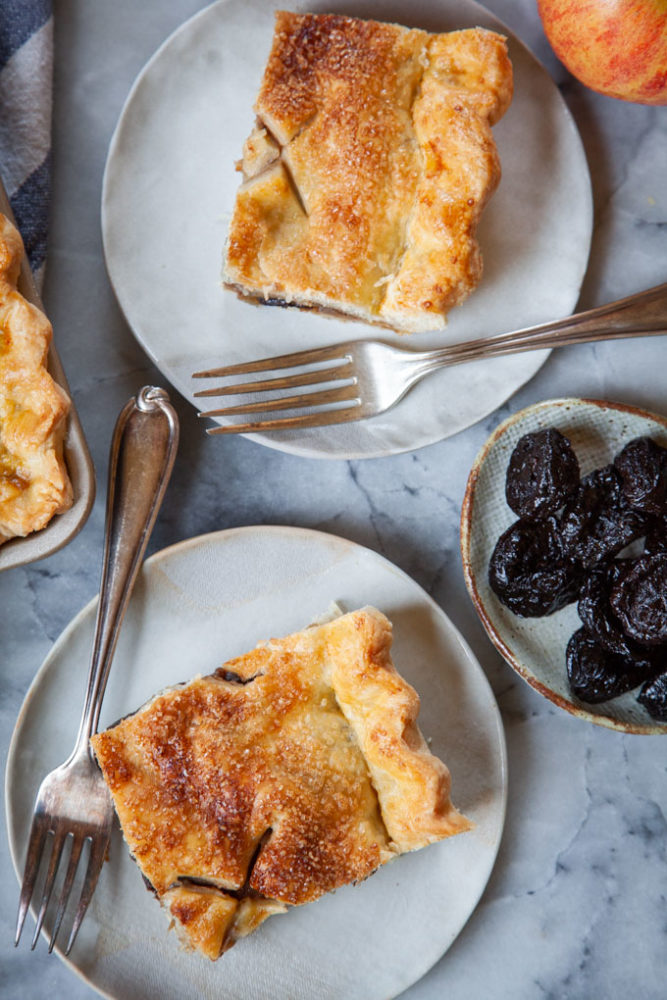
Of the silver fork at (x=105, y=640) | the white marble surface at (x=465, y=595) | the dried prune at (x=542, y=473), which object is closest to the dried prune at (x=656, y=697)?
the white marble surface at (x=465, y=595)

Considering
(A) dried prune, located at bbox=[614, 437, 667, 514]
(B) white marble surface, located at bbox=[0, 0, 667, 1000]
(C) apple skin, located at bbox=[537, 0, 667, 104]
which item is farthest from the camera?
(B) white marble surface, located at bbox=[0, 0, 667, 1000]

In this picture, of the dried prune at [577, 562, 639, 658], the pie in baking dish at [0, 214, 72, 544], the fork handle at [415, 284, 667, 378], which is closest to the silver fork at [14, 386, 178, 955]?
the pie in baking dish at [0, 214, 72, 544]

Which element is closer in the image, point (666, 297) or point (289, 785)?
point (289, 785)

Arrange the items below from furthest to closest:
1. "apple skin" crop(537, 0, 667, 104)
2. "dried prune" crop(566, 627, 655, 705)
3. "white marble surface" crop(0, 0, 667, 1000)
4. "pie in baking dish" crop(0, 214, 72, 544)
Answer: "white marble surface" crop(0, 0, 667, 1000) → "dried prune" crop(566, 627, 655, 705) → "apple skin" crop(537, 0, 667, 104) → "pie in baking dish" crop(0, 214, 72, 544)

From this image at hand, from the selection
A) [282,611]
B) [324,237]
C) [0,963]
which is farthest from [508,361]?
[0,963]

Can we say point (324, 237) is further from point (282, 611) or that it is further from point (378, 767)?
point (378, 767)

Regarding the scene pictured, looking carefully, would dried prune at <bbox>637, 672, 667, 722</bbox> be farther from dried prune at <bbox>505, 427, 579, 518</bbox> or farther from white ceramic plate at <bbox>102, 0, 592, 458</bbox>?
white ceramic plate at <bbox>102, 0, 592, 458</bbox>

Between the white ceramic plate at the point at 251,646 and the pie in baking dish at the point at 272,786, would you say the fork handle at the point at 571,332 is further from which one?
the pie in baking dish at the point at 272,786
